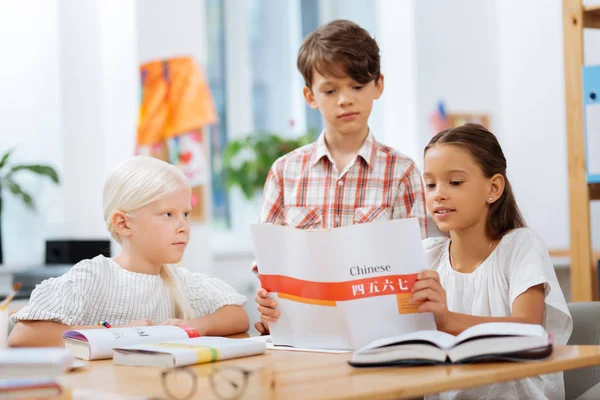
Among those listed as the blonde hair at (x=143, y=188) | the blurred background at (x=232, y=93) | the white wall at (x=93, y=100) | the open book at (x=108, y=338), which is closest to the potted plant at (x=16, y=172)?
the blurred background at (x=232, y=93)

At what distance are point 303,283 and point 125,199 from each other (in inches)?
22.1

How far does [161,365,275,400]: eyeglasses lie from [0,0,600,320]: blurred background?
2239 millimetres

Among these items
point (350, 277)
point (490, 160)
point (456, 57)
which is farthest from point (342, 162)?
point (456, 57)

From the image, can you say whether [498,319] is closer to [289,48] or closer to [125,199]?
[125,199]

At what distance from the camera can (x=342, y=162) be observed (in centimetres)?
240

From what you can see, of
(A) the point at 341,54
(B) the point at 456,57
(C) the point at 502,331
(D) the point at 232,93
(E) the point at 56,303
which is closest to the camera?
(C) the point at 502,331

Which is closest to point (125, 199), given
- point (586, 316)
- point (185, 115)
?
point (586, 316)

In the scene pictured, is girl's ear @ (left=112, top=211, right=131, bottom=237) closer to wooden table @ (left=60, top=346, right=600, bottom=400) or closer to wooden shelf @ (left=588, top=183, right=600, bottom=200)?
wooden table @ (left=60, top=346, right=600, bottom=400)

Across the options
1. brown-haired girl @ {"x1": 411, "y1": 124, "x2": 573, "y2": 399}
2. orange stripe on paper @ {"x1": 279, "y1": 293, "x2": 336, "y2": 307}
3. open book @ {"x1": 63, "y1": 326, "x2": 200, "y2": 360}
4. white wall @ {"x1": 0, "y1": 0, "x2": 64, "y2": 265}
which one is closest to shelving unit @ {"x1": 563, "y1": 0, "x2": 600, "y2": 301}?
brown-haired girl @ {"x1": 411, "y1": 124, "x2": 573, "y2": 399}

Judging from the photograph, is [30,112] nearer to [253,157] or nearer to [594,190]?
[253,157]

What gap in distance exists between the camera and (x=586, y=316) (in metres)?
1.86

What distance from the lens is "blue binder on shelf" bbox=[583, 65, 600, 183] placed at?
2.71m

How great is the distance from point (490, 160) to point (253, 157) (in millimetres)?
3404

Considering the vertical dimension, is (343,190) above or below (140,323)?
above
